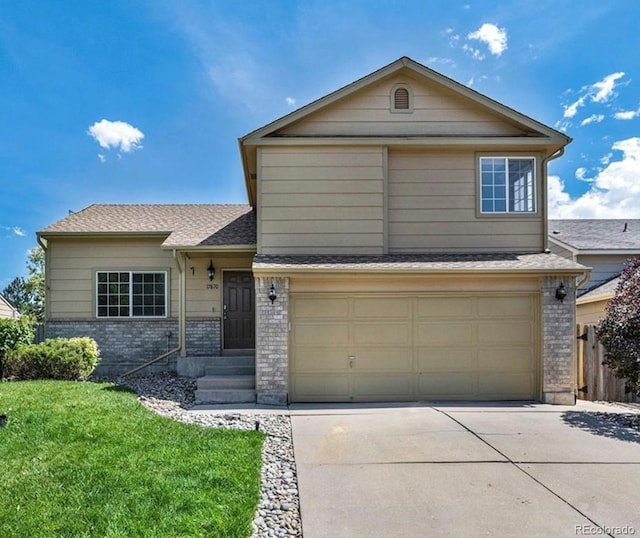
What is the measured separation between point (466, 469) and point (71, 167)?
870 inches

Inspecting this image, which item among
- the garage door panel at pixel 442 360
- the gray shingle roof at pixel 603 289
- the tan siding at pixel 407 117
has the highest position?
the tan siding at pixel 407 117

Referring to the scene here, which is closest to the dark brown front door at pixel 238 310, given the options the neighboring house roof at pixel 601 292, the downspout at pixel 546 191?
the downspout at pixel 546 191

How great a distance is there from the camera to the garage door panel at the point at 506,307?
26.9 feet

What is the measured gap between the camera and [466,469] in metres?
4.54

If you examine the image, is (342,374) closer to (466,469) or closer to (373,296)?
(373,296)

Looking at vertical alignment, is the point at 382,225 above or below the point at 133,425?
above

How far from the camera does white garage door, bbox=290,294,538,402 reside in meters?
8.02

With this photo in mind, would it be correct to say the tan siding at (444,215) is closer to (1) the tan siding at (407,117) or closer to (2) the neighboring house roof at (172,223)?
(1) the tan siding at (407,117)

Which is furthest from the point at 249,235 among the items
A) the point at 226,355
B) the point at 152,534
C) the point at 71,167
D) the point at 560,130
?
the point at 71,167

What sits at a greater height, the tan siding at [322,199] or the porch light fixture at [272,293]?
the tan siding at [322,199]

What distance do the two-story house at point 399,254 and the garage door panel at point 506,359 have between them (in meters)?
0.03

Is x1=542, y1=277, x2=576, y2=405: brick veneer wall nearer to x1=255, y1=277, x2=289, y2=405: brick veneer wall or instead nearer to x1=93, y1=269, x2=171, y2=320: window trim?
x1=255, y1=277, x2=289, y2=405: brick veneer wall

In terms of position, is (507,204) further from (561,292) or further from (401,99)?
(401,99)

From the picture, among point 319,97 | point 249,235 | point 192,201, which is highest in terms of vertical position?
point 319,97
